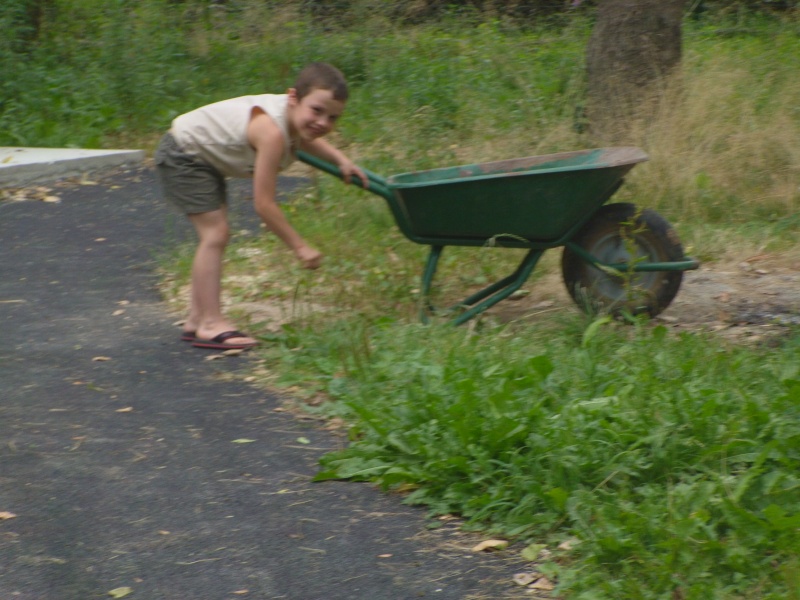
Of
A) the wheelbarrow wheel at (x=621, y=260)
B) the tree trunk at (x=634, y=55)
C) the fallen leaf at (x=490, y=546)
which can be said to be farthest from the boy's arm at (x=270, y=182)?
the tree trunk at (x=634, y=55)

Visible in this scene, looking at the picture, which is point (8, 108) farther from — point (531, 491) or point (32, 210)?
point (531, 491)

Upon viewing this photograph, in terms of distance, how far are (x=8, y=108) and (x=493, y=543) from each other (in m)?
9.48

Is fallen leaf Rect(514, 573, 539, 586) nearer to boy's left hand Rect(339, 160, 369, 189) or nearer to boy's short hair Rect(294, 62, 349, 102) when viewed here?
boy's left hand Rect(339, 160, 369, 189)

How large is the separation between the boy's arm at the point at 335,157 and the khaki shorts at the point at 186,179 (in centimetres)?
48

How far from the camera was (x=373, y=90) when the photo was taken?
454 inches

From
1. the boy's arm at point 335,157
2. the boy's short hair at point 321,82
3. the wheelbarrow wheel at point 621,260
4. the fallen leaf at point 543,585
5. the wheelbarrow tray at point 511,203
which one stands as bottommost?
the fallen leaf at point 543,585

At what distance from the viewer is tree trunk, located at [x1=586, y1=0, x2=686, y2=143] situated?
27.9 ft

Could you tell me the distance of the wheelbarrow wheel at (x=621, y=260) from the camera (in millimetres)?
5020

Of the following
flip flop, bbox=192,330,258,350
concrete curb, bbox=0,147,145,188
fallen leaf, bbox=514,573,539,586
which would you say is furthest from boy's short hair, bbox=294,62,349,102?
concrete curb, bbox=0,147,145,188

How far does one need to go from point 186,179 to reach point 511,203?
5.08ft

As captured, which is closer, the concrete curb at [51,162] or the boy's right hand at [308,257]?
the boy's right hand at [308,257]

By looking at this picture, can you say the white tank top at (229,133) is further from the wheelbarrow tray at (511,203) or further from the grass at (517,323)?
the grass at (517,323)

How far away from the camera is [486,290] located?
535 centimetres

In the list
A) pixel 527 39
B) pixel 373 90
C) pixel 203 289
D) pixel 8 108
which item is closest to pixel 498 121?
pixel 373 90
